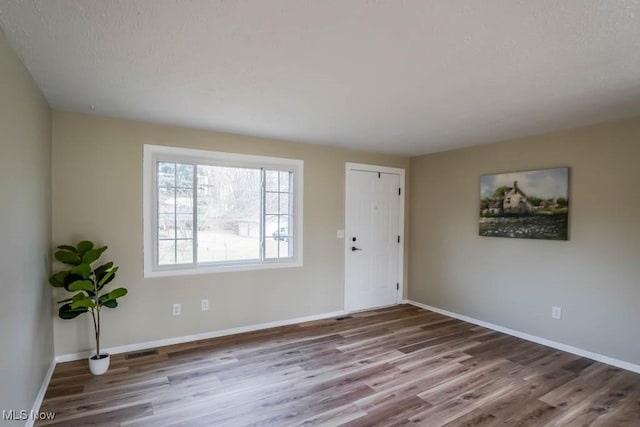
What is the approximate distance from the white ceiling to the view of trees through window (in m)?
0.72

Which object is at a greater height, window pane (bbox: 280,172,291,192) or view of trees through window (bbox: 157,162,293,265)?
window pane (bbox: 280,172,291,192)

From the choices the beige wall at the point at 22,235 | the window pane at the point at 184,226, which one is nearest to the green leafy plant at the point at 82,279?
the beige wall at the point at 22,235

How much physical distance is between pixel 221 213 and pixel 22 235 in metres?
1.93

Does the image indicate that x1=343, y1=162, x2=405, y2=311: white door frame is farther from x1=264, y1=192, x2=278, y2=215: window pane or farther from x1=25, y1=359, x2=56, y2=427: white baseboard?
x1=25, y1=359, x2=56, y2=427: white baseboard

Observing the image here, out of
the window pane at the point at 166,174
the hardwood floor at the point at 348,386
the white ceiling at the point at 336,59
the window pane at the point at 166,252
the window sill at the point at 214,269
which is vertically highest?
the white ceiling at the point at 336,59

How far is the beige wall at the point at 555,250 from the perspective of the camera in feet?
10.1

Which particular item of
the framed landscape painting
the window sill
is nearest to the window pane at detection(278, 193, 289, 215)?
the window sill

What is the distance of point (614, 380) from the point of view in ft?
9.38

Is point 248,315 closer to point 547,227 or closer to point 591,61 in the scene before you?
point 547,227

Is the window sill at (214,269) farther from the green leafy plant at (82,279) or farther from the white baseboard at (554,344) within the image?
the white baseboard at (554,344)

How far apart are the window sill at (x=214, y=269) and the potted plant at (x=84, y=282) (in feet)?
1.70

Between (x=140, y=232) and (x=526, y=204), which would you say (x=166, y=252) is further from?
(x=526, y=204)

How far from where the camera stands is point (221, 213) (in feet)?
12.6

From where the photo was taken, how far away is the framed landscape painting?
3.51m
